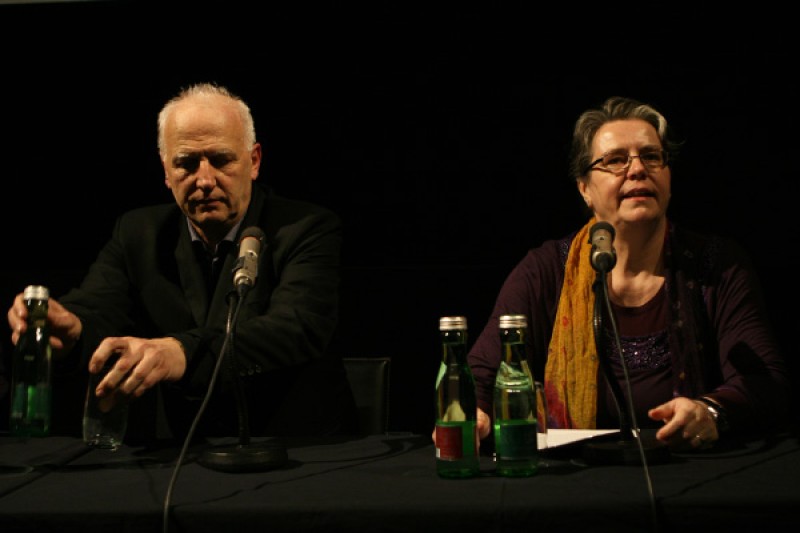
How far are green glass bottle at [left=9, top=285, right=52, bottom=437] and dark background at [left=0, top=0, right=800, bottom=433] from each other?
4.08ft

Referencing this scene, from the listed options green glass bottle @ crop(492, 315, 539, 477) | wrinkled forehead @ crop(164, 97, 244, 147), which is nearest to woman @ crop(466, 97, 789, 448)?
green glass bottle @ crop(492, 315, 539, 477)

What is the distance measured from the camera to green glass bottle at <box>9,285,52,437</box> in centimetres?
160

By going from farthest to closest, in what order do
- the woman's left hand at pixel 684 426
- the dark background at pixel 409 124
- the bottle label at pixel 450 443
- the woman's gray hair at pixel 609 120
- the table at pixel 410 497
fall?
the dark background at pixel 409 124, the woman's gray hair at pixel 609 120, the woman's left hand at pixel 684 426, the bottle label at pixel 450 443, the table at pixel 410 497

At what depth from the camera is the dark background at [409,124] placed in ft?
8.80

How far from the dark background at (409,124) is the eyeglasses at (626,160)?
0.61 metres

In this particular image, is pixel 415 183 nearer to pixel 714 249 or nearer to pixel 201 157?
pixel 201 157

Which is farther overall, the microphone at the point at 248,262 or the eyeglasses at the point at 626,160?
the eyeglasses at the point at 626,160

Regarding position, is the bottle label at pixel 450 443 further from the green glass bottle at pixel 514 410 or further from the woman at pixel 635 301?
the woman at pixel 635 301

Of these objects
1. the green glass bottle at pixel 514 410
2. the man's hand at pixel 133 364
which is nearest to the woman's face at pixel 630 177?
the green glass bottle at pixel 514 410

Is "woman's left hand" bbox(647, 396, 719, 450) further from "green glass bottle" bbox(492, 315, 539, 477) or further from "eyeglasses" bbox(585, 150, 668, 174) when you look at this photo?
"eyeglasses" bbox(585, 150, 668, 174)

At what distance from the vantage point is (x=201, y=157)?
2.21 m

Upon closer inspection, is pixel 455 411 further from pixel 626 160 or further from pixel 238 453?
pixel 626 160

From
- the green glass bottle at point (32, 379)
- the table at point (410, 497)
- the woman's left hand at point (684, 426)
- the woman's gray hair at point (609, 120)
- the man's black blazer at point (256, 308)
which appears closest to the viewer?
the table at point (410, 497)

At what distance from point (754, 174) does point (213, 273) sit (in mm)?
1674
